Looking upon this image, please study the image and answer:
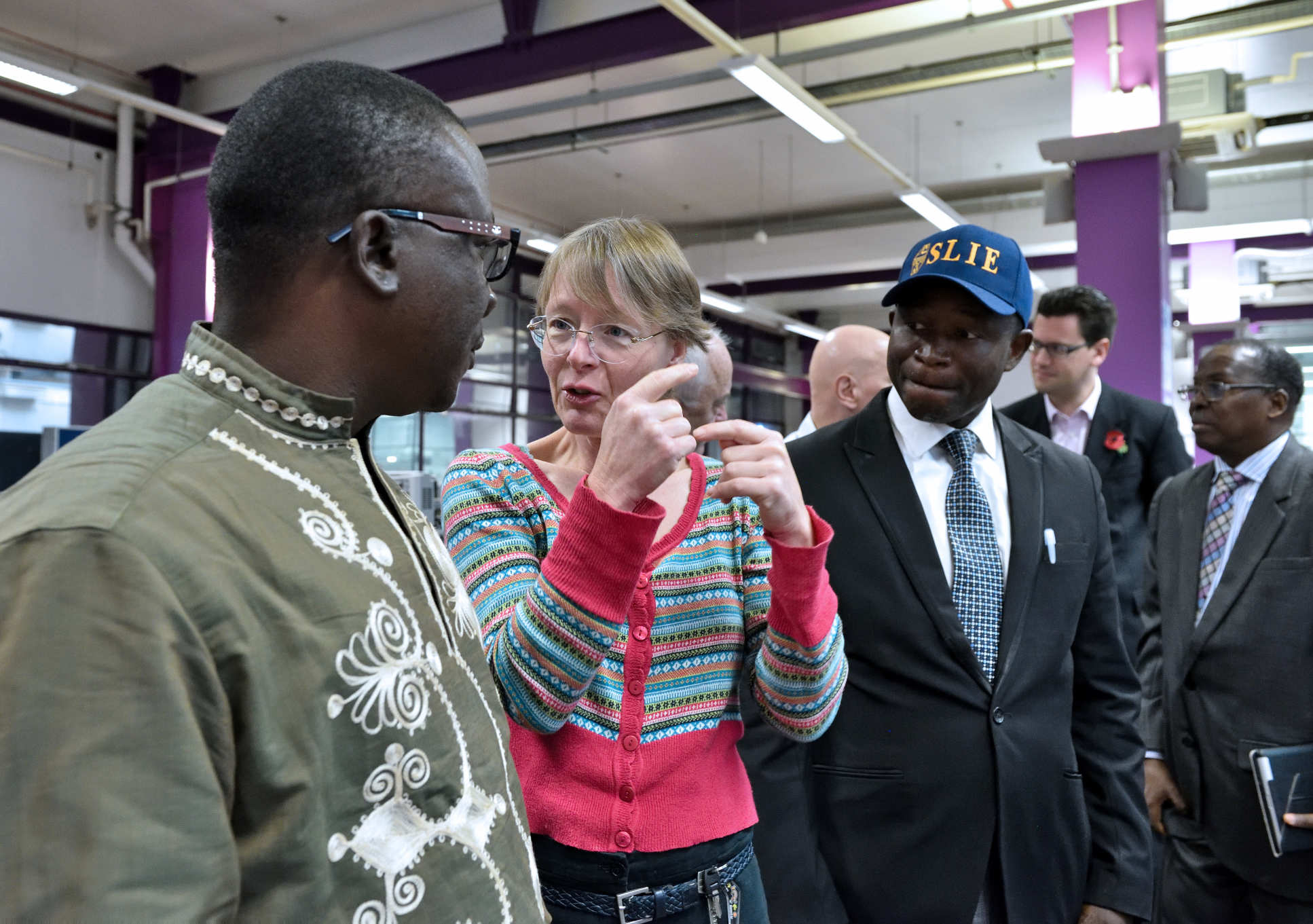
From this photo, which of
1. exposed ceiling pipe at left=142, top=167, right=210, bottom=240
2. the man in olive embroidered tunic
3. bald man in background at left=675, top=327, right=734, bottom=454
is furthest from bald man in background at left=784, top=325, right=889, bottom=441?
exposed ceiling pipe at left=142, top=167, right=210, bottom=240

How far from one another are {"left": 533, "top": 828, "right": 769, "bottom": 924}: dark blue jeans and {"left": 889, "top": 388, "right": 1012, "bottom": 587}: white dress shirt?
0.72 metres

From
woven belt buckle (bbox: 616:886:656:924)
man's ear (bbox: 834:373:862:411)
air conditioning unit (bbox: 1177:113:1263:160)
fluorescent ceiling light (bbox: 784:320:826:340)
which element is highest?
air conditioning unit (bbox: 1177:113:1263:160)

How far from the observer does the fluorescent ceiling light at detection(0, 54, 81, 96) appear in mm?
5555

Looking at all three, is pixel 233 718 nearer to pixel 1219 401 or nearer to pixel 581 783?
pixel 581 783

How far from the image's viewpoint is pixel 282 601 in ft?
2.12

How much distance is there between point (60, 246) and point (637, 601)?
9.96 metres

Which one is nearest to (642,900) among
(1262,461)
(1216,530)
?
(1216,530)

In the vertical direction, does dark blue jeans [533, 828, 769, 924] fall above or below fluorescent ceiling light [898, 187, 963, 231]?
below

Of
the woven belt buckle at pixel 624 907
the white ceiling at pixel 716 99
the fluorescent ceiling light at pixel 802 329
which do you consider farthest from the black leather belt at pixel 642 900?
the fluorescent ceiling light at pixel 802 329

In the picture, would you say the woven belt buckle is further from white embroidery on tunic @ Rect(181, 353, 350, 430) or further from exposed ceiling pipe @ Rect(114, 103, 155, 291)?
exposed ceiling pipe @ Rect(114, 103, 155, 291)

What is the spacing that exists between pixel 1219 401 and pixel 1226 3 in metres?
5.76

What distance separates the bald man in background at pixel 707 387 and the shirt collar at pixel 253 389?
79 cm

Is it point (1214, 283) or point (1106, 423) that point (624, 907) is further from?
point (1214, 283)

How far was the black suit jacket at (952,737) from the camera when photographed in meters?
1.55
